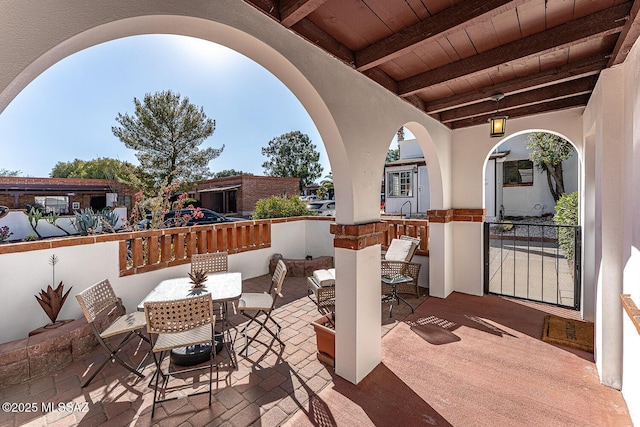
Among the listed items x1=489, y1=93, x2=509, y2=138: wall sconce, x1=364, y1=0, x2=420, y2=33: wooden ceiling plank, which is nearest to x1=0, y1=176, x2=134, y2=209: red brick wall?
x1=364, y1=0, x2=420, y2=33: wooden ceiling plank

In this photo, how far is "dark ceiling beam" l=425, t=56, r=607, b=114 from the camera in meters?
2.62

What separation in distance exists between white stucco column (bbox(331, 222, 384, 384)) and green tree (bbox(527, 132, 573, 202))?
37.5 feet

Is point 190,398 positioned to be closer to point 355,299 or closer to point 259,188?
point 355,299

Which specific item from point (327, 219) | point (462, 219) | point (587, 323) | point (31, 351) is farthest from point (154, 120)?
point (587, 323)

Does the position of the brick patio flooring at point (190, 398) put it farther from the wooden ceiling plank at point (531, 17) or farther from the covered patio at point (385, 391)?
the wooden ceiling plank at point (531, 17)

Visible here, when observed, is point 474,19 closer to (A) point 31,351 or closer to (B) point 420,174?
(A) point 31,351

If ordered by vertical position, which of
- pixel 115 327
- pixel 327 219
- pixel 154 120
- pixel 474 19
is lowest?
pixel 115 327

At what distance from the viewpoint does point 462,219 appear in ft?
15.7

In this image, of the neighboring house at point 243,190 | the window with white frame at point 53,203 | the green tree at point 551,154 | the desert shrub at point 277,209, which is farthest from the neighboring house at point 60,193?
the green tree at point 551,154

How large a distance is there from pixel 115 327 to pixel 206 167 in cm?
1412

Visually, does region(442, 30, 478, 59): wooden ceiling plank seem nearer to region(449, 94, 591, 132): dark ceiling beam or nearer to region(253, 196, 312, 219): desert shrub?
region(449, 94, 591, 132): dark ceiling beam

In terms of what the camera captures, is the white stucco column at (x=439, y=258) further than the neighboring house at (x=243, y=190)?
No

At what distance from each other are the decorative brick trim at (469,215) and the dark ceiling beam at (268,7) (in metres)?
4.28

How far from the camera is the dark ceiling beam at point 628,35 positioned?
1.71m
